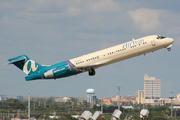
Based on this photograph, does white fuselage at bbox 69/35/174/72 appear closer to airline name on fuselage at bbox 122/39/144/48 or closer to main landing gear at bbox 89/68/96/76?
airline name on fuselage at bbox 122/39/144/48

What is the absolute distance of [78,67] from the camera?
6938 centimetres

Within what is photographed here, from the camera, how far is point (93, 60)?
230 feet

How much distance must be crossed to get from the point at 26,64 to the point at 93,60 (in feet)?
56.5

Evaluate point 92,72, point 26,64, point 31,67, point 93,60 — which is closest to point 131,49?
point 93,60

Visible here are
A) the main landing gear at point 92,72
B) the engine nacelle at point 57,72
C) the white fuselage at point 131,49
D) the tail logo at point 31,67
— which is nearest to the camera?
the white fuselage at point 131,49

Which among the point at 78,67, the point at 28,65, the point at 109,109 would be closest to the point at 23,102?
the point at 109,109

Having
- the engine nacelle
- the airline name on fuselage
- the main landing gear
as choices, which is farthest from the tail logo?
the airline name on fuselage

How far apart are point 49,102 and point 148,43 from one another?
4291 inches

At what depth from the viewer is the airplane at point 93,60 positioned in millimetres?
67250

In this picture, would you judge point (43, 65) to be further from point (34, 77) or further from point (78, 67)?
point (78, 67)

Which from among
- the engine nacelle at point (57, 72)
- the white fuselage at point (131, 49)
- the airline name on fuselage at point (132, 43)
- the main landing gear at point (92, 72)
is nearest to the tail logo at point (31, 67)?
the engine nacelle at point (57, 72)

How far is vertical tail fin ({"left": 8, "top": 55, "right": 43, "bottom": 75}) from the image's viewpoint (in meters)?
76.2

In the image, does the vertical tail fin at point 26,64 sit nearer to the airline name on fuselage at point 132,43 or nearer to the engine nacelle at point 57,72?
the engine nacelle at point 57,72

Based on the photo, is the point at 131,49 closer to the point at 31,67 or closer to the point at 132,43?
the point at 132,43
